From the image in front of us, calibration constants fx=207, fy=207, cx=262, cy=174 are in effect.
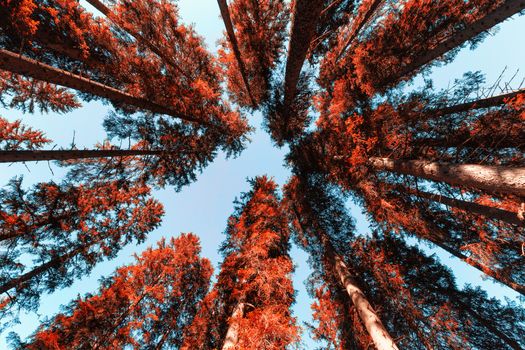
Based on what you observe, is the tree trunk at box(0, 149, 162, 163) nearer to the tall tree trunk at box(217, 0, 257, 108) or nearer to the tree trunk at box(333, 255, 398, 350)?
the tall tree trunk at box(217, 0, 257, 108)

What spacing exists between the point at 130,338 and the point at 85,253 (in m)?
3.80

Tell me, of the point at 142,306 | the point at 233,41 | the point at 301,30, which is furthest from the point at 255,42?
the point at 142,306

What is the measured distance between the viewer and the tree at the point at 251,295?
5.56m

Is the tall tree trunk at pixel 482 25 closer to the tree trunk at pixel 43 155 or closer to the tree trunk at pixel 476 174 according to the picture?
the tree trunk at pixel 476 174

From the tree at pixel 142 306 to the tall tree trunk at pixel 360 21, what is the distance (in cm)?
1244

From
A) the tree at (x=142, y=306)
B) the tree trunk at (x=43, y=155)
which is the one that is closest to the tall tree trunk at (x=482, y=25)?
the tree trunk at (x=43, y=155)

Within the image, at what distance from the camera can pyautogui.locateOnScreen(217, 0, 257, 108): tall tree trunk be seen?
5.46 m

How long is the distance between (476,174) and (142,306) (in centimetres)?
1120

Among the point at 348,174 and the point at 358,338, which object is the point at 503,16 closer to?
the point at 348,174

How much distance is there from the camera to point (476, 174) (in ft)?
13.2

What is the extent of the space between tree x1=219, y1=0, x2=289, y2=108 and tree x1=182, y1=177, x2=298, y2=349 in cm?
652

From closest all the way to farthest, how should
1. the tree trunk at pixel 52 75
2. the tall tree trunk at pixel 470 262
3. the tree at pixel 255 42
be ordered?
the tree trunk at pixel 52 75
the tall tree trunk at pixel 470 262
the tree at pixel 255 42

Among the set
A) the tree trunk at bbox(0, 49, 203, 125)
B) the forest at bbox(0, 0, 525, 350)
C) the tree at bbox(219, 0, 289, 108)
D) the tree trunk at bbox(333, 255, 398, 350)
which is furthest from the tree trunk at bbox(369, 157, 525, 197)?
the tree trunk at bbox(0, 49, 203, 125)

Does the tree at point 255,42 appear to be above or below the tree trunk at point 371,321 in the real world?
above
